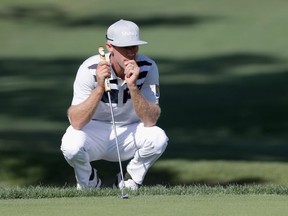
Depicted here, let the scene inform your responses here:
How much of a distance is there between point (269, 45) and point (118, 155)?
12.2 m

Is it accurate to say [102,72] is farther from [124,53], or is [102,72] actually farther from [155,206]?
[155,206]

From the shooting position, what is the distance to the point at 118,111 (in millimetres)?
8164

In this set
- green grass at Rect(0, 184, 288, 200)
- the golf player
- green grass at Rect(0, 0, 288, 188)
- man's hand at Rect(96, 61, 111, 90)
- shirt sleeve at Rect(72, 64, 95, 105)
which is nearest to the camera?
green grass at Rect(0, 184, 288, 200)

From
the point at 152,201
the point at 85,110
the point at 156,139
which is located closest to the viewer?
the point at 152,201

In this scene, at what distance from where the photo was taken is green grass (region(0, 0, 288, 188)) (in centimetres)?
1100

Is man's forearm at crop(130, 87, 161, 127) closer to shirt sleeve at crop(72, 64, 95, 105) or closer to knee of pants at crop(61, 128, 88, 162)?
shirt sleeve at crop(72, 64, 95, 105)

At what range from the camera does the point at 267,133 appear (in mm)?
13391

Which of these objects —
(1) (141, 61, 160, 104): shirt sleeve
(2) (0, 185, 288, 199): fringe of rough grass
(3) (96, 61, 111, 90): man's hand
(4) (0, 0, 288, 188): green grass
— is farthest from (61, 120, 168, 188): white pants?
(4) (0, 0, 288, 188): green grass

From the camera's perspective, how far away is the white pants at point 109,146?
805cm

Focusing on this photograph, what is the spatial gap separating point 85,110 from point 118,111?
382 mm

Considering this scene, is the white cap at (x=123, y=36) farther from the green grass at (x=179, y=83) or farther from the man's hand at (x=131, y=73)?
the green grass at (x=179, y=83)

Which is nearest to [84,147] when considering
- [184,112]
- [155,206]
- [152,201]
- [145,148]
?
[145,148]

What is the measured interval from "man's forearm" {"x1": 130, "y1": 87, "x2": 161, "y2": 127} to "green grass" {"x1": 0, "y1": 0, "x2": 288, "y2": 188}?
8.17ft

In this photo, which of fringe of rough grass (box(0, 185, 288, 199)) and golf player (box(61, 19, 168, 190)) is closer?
fringe of rough grass (box(0, 185, 288, 199))
